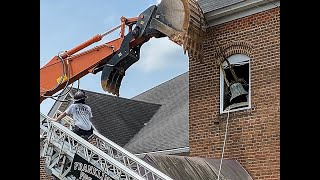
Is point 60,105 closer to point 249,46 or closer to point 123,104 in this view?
point 123,104

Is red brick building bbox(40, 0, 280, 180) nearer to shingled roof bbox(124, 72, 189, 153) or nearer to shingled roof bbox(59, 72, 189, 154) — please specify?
shingled roof bbox(124, 72, 189, 153)

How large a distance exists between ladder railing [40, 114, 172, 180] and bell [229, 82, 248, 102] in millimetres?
2871

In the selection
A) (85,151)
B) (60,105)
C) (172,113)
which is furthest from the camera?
(60,105)

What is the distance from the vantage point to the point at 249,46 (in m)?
12.0

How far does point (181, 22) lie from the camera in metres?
11.8

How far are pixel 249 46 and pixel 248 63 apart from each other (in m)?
0.36

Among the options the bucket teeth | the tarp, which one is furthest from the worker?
the bucket teeth

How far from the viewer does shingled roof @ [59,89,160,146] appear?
19375mm

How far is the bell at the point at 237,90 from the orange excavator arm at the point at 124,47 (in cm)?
115

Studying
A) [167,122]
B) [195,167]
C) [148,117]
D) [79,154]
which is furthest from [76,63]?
[148,117]

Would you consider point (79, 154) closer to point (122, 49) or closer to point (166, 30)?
point (122, 49)
